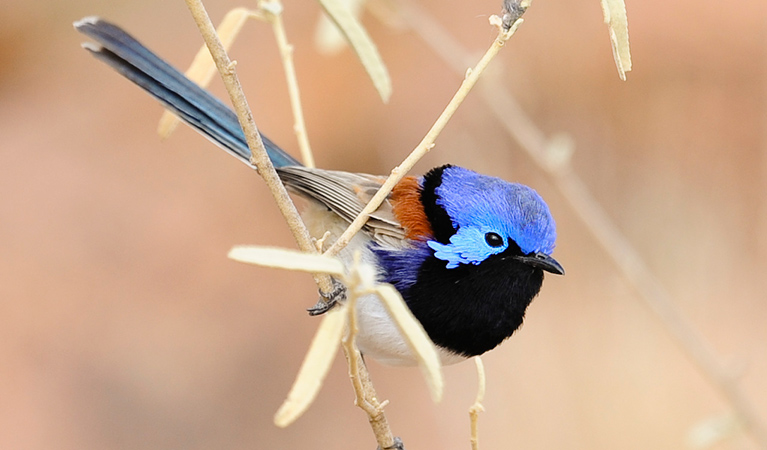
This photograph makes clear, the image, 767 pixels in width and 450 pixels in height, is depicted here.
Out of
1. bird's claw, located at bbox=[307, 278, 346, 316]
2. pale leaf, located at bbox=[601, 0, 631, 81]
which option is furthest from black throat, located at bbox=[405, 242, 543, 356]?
pale leaf, located at bbox=[601, 0, 631, 81]

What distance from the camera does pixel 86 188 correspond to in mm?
6641

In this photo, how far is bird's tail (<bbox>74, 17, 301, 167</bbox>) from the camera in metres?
2.72

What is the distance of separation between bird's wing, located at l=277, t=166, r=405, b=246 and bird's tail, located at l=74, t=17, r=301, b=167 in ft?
0.73

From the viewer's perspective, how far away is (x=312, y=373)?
131 centimetres

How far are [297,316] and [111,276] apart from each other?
162 cm

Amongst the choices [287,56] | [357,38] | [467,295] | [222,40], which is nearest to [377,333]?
[467,295]

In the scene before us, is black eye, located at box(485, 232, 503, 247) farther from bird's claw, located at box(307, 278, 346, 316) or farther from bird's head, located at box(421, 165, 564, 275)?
bird's claw, located at box(307, 278, 346, 316)

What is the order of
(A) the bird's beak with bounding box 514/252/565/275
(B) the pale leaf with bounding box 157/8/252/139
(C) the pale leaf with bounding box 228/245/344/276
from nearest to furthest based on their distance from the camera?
(C) the pale leaf with bounding box 228/245/344/276, (B) the pale leaf with bounding box 157/8/252/139, (A) the bird's beak with bounding box 514/252/565/275

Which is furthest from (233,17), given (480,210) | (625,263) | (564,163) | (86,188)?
(86,188)

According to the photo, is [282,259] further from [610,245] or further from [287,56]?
[610,245]

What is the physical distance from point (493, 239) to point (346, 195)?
0.60 meters

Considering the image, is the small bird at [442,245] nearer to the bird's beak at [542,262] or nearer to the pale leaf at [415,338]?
the bird's beak at [542,262]

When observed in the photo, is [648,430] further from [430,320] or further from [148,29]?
[148,29]

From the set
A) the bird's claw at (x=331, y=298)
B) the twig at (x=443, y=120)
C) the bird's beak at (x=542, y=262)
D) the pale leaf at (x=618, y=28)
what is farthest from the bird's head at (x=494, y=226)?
the pale leaf at (x=618, y=28)
